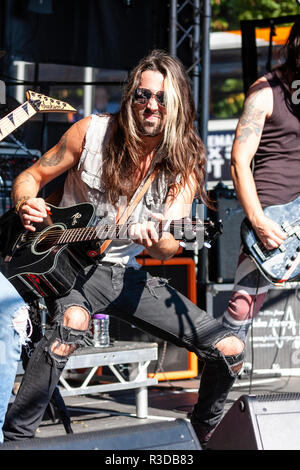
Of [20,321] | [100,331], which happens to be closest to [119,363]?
[100,331]

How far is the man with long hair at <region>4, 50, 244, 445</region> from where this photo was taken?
11.0ft

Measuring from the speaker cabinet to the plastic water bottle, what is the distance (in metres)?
0.62

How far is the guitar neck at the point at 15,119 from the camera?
3.42 m

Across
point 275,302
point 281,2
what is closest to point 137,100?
point 275,302

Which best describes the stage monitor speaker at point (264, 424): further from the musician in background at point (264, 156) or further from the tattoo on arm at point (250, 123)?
the tattoo on arm at point (250, 123)

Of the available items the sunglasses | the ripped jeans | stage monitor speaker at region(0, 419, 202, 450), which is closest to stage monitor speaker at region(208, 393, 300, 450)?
stage monitor speaker at region(0, 419, 202, 450)

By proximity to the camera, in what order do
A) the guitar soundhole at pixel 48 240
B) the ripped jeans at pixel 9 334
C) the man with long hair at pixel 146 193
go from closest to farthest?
the ripped jeans at pixel 9 334
the guitar soundhole at pixel 48 240
the man with long hair at pixel 146 193

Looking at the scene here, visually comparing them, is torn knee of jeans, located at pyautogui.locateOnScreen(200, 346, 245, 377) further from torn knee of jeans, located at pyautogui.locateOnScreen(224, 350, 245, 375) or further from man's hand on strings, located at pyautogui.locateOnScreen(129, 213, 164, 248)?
man's hand on strings, located at pyautogui.locateOnScreen(129, 213, 164, 248)

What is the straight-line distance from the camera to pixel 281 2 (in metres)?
16.8

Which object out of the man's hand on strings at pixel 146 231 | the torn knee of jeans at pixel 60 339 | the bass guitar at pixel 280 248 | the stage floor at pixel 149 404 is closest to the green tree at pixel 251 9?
the stage floor at pixel 149 404

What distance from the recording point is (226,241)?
609cm

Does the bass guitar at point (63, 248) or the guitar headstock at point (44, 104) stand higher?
the guitar headstock at point (44, 104)

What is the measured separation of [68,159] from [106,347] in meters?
1.67

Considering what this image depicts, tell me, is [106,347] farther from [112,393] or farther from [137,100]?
[137,100]
